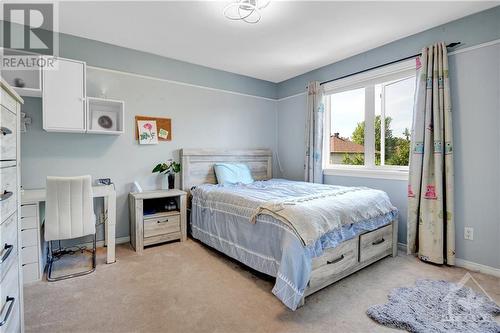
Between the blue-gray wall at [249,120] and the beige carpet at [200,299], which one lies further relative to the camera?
the blue-gray wall at [249,120]

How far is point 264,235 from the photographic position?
2094 millimetres

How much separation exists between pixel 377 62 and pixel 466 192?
1.78 metres

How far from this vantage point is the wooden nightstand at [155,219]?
2832mm

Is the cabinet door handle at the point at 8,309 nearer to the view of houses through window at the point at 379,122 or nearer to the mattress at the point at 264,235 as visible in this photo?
the mattress at the point at 264,235

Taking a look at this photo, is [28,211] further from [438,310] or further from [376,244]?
[438,310]

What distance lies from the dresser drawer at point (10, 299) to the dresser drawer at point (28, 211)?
43.5 inches

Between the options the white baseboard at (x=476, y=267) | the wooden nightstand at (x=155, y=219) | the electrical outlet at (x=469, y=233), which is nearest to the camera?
the white baseboard at (x=476, y=267)

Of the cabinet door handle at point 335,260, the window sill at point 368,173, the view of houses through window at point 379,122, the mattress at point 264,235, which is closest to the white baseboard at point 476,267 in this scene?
the mattress at point 264,235

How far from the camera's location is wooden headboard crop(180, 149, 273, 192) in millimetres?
3518

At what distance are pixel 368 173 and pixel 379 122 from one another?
680mm

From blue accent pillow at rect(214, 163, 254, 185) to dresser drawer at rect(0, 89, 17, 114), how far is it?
8.04 feet

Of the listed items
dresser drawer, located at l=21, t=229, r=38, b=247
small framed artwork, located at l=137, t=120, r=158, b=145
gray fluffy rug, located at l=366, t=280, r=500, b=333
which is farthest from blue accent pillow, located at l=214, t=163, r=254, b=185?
gray fluffy rug, located at l=366, t=280, r=500, b=333

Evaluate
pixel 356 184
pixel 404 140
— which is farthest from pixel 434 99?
pixel 356 184

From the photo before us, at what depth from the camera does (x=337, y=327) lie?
5.21ft
